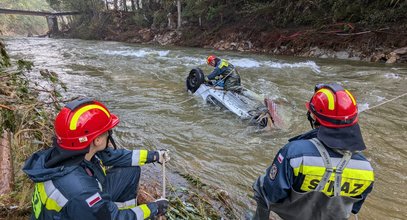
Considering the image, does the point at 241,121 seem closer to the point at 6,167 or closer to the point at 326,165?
the point at 6,167

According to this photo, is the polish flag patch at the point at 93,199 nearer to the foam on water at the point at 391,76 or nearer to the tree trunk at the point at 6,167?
the tree trunk at the point at 6,167

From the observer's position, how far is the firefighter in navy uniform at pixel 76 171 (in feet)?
5.67

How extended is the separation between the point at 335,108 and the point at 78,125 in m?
1.59

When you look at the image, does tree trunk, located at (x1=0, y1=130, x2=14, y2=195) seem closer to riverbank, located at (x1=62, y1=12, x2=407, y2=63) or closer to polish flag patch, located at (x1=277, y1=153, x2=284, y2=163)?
polish flag patch, located at (x1=277, y1=153, x2=284, y2=163)

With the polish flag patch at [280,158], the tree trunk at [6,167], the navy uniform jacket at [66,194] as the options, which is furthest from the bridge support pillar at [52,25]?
the polish flag patch at [280,158]

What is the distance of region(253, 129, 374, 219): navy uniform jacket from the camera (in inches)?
78.0

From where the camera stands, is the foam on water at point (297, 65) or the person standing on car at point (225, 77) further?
the foam on water at point (297, 65)

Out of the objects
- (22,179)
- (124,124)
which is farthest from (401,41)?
(22,179)

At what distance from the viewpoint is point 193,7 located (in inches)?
934

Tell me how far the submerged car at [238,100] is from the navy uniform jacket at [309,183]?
3.76m

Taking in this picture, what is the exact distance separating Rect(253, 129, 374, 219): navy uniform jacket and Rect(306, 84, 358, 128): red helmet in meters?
0.17

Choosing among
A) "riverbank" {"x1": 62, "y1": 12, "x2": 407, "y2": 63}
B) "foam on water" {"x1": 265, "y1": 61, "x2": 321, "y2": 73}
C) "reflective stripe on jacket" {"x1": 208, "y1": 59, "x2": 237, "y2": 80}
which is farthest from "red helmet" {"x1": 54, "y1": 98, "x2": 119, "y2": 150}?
"riverbank" {"x1": 62, "y1": 12, "x2": 407, "y2": 63}

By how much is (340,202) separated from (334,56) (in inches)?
568

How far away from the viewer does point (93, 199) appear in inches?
68.7
